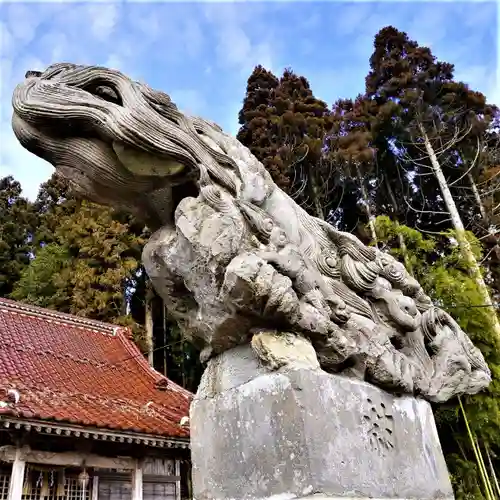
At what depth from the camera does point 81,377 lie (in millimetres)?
8477

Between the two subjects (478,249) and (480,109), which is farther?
(480,109)

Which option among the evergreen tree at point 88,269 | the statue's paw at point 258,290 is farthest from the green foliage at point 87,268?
the statue's paw at point 258,290

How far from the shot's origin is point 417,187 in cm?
1342

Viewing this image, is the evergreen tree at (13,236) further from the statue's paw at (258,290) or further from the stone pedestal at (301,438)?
the statue's paw at (258,290)

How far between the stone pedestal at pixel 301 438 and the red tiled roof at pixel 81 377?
190 inches

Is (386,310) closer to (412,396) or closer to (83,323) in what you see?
(412,396)

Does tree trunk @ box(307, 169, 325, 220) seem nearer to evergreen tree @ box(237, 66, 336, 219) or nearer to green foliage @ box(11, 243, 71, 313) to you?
evergreen tree @ box(237, 66, 336, 219)

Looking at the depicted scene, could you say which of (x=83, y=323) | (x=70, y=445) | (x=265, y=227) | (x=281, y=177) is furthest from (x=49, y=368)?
(x=265, y=227)

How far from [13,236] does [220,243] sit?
62.0 ft

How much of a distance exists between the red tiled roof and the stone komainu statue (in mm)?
4812

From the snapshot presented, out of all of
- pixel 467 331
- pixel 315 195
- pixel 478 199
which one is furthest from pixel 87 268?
pixel 467 331

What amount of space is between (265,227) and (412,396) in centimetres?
103

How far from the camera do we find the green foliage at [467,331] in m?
6.32

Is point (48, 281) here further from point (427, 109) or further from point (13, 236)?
point (427, 109)
